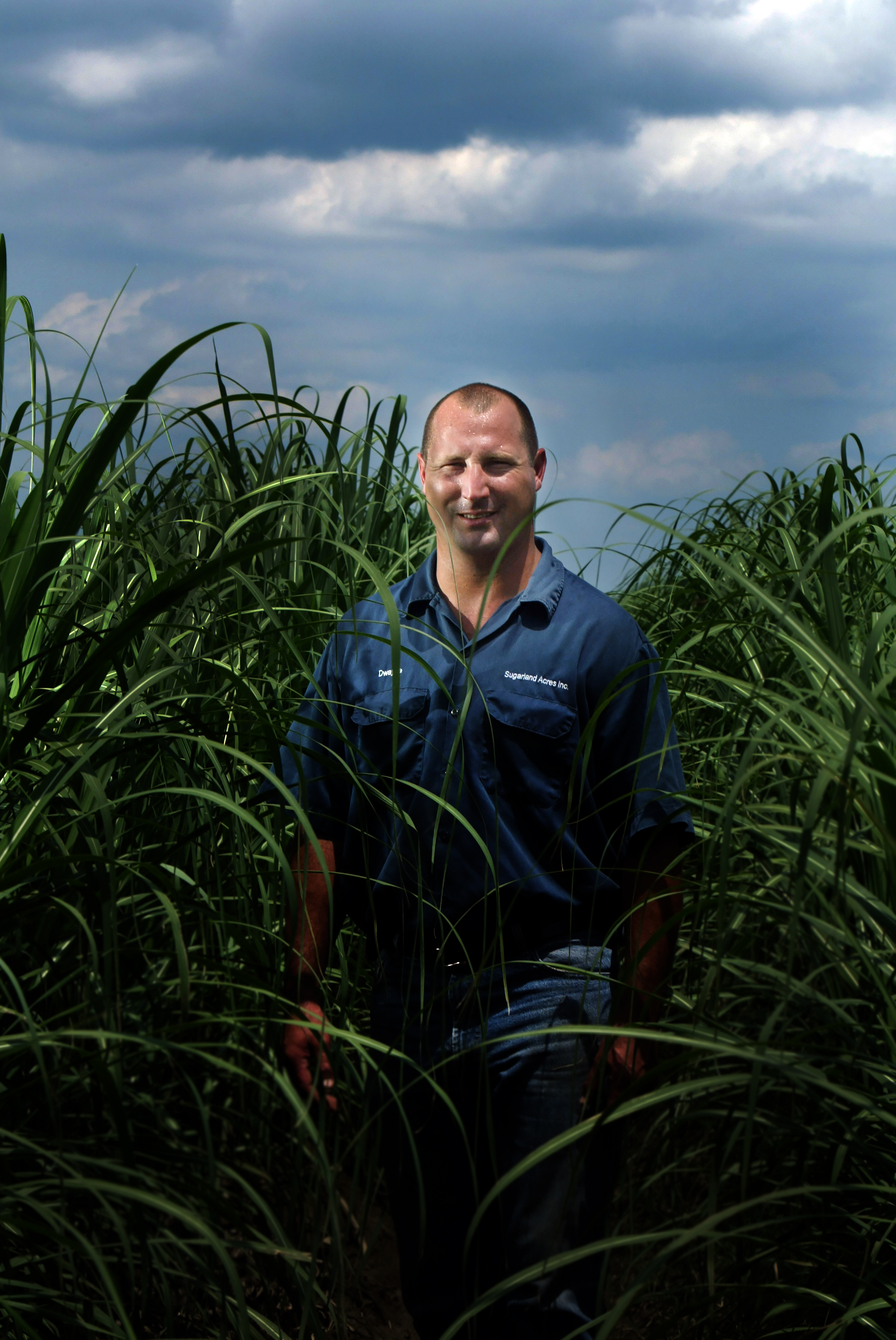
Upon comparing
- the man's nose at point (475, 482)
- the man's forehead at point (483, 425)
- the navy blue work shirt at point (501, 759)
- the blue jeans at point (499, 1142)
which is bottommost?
the blue jeans at point (499, 1142)

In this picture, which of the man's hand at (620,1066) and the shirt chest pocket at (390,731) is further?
the shirt chest pocket at (390,731)

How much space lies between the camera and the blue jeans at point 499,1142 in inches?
79.5

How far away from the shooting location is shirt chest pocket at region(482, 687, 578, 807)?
2.25 metres

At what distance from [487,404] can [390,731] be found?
0.73 meters

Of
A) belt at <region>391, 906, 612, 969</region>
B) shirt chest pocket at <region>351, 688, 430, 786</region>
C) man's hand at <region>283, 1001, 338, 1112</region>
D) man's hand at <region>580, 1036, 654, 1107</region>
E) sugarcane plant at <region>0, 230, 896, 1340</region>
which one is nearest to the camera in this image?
sugarcane plant at <region>0, 230, 896, 1340</region>

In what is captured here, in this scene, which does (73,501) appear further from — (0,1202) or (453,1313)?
(453,1313)

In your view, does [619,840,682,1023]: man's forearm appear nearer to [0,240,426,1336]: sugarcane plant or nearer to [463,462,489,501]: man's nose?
[0,240,426,1336]: sugarcane plant

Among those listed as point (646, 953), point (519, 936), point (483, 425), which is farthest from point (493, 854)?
point (483, 425)

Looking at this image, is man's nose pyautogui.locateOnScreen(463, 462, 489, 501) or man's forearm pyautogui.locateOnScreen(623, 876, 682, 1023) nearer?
man's forearm pyautogui.locateOnScreen(623, 876, 682, 1023)

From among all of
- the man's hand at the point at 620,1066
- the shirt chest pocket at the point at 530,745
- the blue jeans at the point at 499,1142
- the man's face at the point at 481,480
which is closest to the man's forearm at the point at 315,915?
the blue jeans at the point at 499,1142

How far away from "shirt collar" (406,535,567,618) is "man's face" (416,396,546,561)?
0.08 metres

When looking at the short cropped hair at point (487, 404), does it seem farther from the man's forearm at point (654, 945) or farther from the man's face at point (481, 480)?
the man's forearm at point (654, 945)

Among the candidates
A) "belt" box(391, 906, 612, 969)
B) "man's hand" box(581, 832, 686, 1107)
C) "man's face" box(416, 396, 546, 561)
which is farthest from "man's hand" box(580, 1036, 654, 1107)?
"man's face" box(416, 396, 546, 561)

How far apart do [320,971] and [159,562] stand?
4.22 feet
